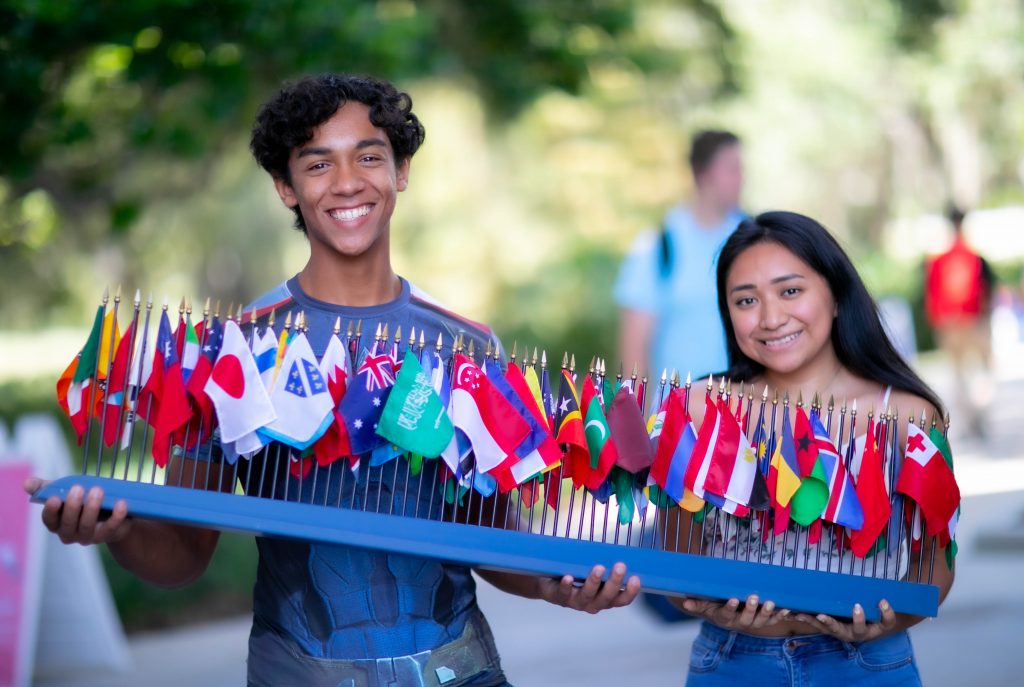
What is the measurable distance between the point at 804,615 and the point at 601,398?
0.65m

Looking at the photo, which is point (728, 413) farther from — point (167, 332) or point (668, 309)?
point (668, 309)

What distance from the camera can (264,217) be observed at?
21031 millimetres

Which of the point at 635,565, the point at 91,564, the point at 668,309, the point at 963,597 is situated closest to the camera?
the point at 635,565

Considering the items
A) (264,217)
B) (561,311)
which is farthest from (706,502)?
A: (264,217)

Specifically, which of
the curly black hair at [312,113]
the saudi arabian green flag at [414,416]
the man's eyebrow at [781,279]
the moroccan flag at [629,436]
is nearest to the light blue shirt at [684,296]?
the man's eyebrow at [781,279]

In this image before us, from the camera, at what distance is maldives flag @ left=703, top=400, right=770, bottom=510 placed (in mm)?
2994

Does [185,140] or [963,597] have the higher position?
[185,140]

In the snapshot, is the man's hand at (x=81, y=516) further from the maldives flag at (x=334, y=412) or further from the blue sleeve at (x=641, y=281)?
the blue sleeve at (x=641, y=281)

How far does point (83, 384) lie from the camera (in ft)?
9.05

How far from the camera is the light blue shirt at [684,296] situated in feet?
19.0

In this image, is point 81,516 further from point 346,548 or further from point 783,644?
point 783,644

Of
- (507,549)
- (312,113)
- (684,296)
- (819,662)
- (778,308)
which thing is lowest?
(819,662)

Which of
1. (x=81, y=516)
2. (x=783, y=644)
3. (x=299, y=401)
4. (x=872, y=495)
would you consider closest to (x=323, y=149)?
(x=299, y=401)

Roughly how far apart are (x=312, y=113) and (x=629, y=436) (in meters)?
0.98
